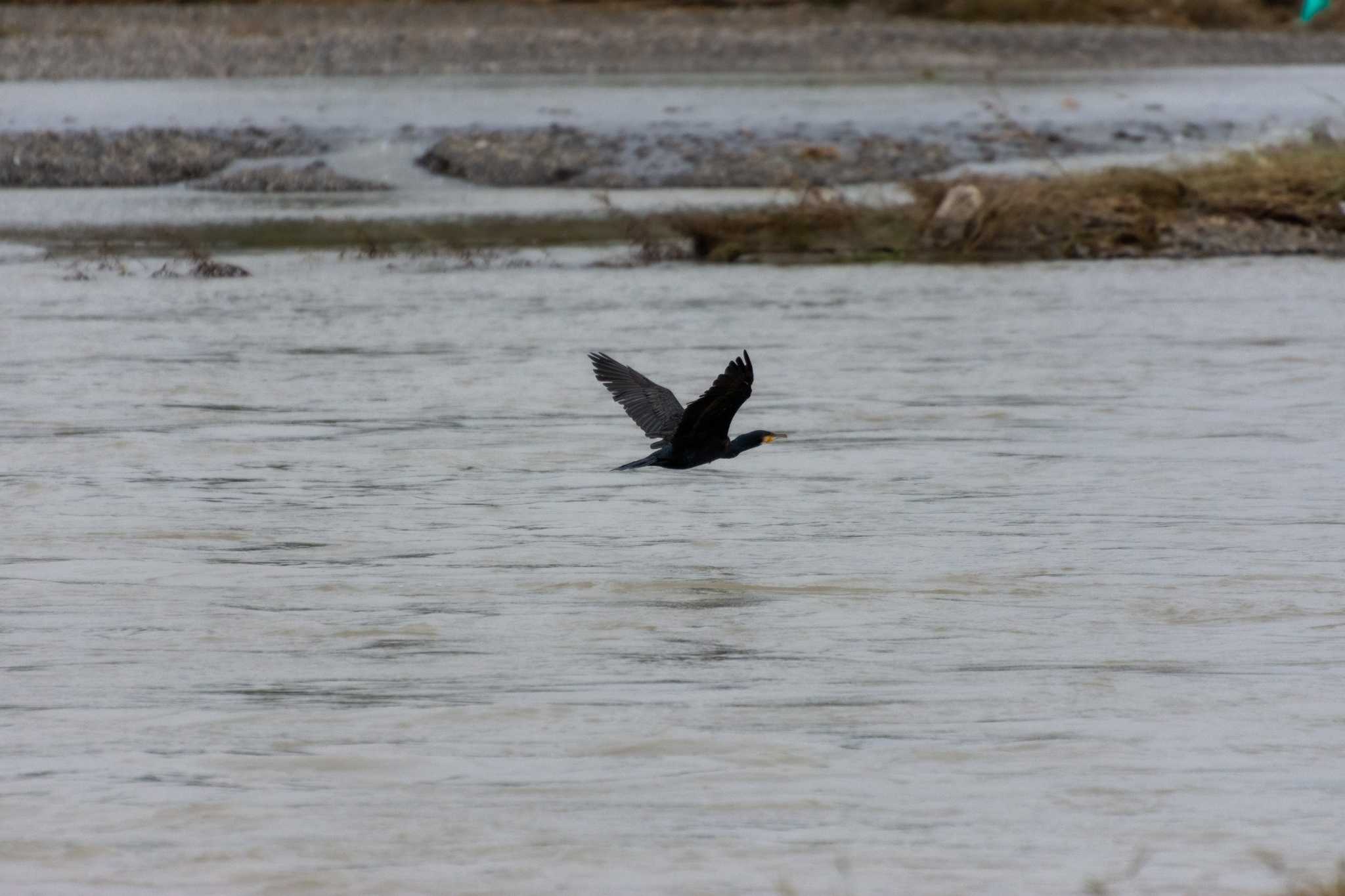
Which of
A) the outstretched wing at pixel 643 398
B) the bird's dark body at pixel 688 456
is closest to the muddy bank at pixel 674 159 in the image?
the outstretched wing at pixel 643 398

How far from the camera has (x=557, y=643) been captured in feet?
23.4

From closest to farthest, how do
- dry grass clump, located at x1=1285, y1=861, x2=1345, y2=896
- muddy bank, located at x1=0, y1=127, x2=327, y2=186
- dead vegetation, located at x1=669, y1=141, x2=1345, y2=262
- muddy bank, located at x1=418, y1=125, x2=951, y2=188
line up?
dry grass clump, located at x1=1285, y1=861, x2=1345, y2=896
dead vegetation, located at x1=669, y1=141, x2=1345, y2=262
muddy bank, located at x1=418, y1=125, x2=951, y2=188
muddy bank, located at x1=0, y1=127, x2=327, y2=186

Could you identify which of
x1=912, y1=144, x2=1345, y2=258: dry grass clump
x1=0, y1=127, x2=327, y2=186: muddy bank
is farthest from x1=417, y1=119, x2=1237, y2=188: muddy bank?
x1=912, y1=144, x2=1345, y2=258: dry grass clump

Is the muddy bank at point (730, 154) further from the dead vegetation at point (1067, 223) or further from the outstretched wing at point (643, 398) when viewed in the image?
the outstretched wing at point (643, 398)

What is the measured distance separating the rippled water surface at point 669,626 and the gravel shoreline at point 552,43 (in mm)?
36966

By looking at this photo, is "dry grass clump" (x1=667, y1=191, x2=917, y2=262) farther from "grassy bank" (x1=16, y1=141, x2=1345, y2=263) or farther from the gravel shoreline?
the gravel shoreline

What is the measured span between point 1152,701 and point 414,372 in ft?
27.8

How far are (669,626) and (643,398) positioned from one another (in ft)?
6.83

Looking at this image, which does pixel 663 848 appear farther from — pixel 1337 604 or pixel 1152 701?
pixel 1337 604

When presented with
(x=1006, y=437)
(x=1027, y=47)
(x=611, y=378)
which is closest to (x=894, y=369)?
(x=1006, y=437)

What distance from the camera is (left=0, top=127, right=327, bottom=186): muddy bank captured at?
31.8m

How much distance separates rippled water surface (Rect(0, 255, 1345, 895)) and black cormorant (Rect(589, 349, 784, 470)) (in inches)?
14.0

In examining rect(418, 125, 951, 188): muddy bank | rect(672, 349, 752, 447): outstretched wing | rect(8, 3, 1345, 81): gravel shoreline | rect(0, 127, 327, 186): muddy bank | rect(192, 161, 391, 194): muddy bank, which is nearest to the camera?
rect(672, 349, 752, 447): outstretched wing

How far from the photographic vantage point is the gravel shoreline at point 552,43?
5038cm
